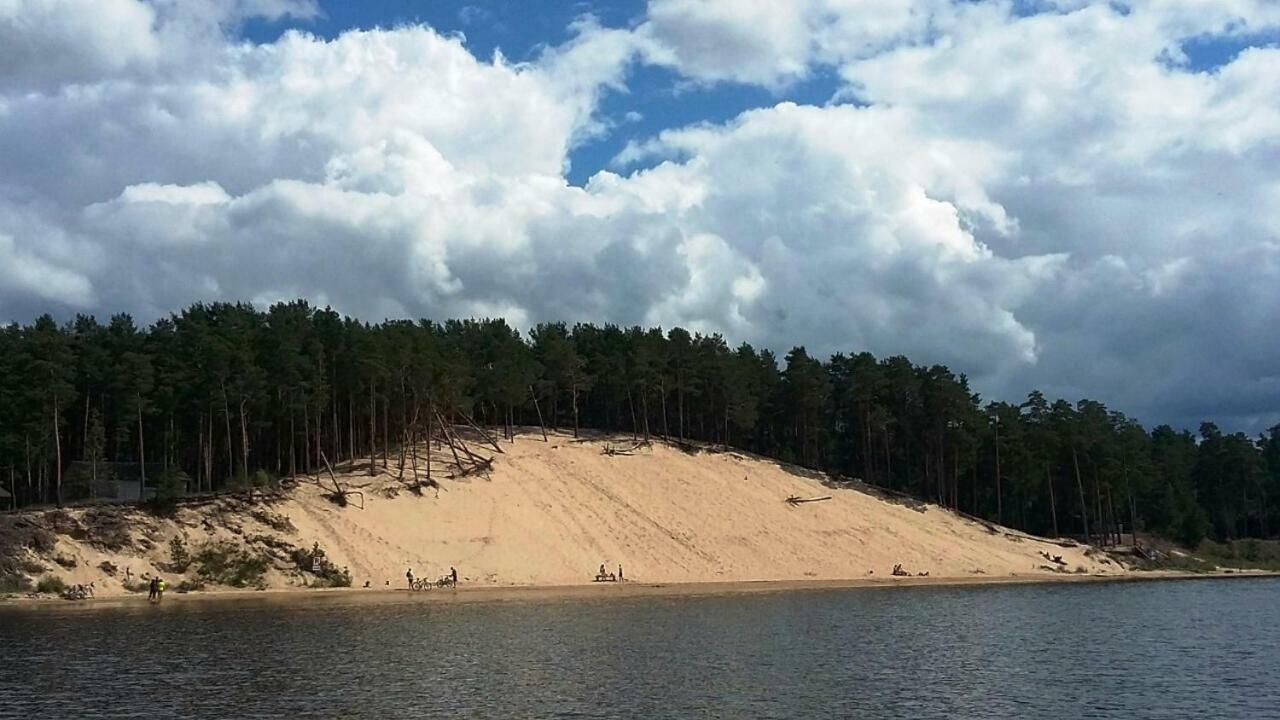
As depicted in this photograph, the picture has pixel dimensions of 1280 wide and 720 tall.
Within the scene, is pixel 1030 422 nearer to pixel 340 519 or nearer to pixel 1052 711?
pixel 340 519

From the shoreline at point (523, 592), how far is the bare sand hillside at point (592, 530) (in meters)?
2.09

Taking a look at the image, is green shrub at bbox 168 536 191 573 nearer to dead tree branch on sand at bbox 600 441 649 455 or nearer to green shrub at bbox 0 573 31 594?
green shrub at bbox 0 573 31 594

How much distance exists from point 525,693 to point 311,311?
7861cm

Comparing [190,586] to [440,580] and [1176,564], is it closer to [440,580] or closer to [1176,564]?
[440,580]

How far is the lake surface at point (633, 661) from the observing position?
31.3 m

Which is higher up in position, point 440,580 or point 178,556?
point 178,556

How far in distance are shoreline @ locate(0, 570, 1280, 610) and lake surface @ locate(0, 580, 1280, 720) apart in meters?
3.29

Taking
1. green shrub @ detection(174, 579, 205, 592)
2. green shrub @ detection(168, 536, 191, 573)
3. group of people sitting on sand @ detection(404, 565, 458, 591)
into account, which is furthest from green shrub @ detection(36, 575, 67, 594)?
group of people sitting on sand @ detection(404, 565, 458, 591)

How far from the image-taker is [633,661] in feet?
131

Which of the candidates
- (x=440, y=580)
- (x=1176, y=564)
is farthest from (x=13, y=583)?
(x=1176, y=564)

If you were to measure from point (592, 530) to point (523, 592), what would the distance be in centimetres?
1564

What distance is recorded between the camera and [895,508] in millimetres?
107000

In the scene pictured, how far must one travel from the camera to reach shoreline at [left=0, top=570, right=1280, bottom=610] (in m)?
63.6

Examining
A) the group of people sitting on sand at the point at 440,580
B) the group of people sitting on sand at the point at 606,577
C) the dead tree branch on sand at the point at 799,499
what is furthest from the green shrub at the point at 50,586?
the dead tree branch on sand at the point at 799,499
